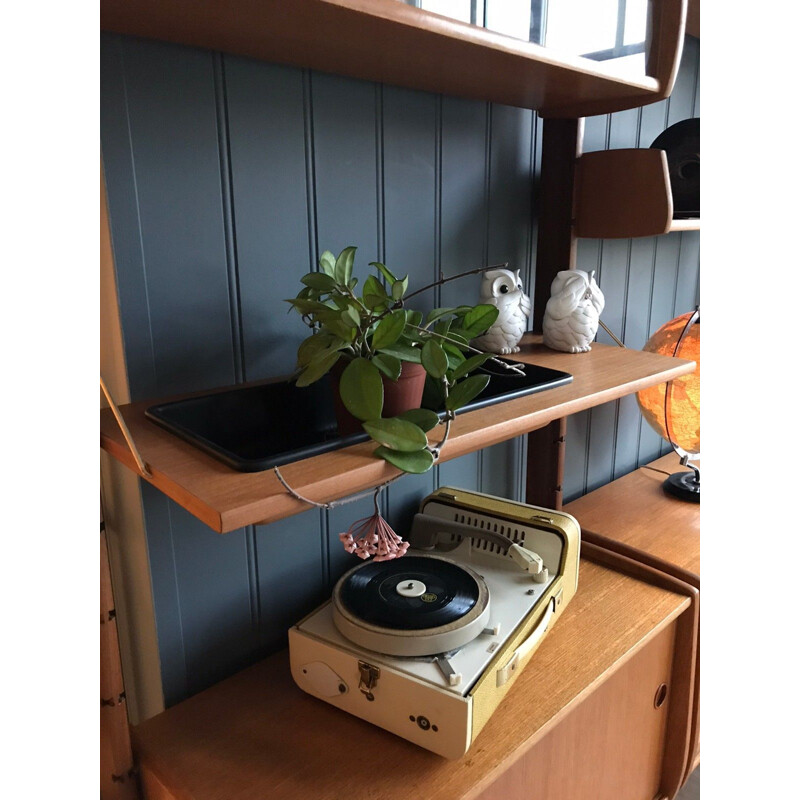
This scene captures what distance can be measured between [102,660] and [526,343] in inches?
34.2

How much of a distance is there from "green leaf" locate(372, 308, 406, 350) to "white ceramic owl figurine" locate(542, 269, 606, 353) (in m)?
0.50

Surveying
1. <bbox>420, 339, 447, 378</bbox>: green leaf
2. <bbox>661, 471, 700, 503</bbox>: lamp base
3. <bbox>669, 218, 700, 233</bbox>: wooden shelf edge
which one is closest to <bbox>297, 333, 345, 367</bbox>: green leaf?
<bbox>420, 339, 447, 378</bbox>: green leaf

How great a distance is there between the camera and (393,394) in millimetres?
816

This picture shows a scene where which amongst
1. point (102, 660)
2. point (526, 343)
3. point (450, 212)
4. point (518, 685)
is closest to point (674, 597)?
point (518, 685)

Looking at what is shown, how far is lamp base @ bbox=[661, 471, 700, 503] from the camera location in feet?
5.71

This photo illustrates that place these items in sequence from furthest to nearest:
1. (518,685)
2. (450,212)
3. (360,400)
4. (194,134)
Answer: (450,212) < (518,685) < (194,134) < (360,400)

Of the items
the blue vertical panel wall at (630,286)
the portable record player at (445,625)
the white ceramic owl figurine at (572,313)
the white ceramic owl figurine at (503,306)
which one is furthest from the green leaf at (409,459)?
the blue vertical panel wall at (630,286)

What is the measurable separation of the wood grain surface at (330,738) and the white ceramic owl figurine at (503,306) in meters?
0.51

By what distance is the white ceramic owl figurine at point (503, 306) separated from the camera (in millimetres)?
1137

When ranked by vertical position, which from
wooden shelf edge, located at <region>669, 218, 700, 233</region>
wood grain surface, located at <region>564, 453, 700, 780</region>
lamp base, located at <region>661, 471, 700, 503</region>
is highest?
wooden shelf edge, located at <region>669, 218, 700, 233</region>

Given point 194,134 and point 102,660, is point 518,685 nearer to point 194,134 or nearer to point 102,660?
point 102,660

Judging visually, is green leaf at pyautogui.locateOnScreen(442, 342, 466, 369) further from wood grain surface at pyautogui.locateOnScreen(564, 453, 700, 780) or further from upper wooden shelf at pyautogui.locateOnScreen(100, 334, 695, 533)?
wood grain surface at pyautogui.locateOnScreen(564, 453, 700, 780)

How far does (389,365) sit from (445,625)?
0.43 m
